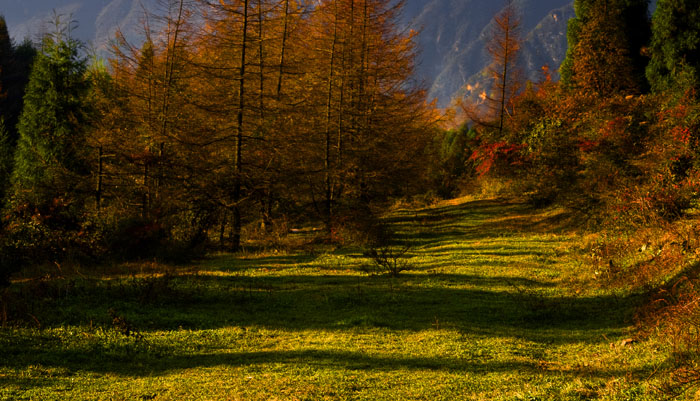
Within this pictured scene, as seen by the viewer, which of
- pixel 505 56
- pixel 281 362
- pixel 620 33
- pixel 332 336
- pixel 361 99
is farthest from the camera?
pixel 505 56

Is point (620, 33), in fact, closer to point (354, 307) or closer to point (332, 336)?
point (354, 307)

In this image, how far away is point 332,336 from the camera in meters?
7.38

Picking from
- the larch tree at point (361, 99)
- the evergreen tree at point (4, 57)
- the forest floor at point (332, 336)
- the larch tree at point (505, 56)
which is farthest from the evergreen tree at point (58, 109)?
the evergreen tree at point (4, 57)

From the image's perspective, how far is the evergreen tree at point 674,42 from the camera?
1836cm

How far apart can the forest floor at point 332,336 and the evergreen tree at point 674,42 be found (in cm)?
1055

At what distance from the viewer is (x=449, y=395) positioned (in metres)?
4.76

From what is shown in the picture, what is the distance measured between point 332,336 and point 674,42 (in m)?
19.1

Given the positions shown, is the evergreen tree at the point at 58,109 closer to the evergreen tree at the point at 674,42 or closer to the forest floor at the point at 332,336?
the forest floor at the point at 332,336

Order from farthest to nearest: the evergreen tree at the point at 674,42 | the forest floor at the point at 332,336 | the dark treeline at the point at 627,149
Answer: the evergreen tree at the point at 674,42
the dark treeline at the point at 627,149
the forest floor at the point at 332,336

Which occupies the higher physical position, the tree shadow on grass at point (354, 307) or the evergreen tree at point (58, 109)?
the evergreen tree at point (58, 109)

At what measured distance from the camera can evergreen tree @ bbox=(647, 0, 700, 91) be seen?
723 inches

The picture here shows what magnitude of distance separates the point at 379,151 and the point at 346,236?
6.31m

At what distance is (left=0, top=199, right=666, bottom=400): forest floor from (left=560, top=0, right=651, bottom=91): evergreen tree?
11.7 meters

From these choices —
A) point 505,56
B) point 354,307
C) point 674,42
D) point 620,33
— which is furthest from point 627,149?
point 505,56
